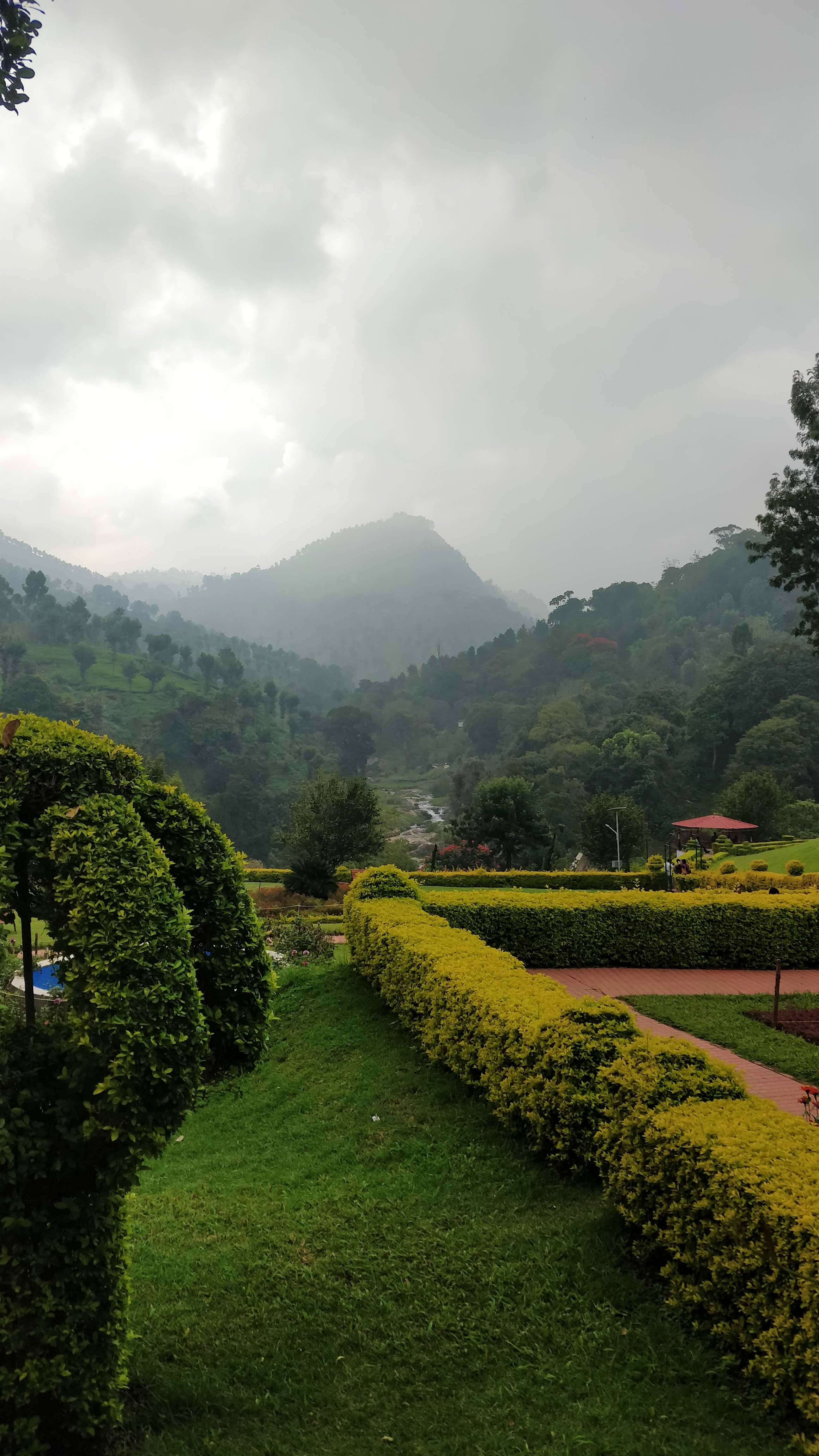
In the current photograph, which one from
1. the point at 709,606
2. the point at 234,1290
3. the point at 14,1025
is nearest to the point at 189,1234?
the point at 234,1290

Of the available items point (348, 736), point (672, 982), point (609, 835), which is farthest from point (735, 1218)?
point (348, 736)

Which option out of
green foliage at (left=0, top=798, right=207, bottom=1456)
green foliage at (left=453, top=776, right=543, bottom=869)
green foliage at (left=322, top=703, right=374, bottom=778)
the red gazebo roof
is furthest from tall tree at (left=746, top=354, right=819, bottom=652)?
green foliage at (left=322, top=703, right=374, bottom=778)

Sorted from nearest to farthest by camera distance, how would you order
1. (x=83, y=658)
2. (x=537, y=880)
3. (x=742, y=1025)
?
(x=742, y=1025) < (x=537, y=880) < (x=83, y=658)

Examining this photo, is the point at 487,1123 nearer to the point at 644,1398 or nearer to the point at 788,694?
the point at 644,1398

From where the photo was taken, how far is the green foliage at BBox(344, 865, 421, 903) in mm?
11508

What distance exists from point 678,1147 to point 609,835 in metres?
33.2

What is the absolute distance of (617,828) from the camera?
1334 inches

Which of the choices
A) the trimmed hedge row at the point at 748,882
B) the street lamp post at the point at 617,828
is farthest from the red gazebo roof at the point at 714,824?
the trimmed hedge row at the point at 748,882

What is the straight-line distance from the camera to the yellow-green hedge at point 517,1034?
5.12 m

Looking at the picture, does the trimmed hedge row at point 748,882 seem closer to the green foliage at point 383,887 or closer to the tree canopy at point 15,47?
the green foliage at point 383,887

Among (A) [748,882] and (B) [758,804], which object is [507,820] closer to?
(B) [758,804]

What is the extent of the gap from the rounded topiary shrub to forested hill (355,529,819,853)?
105 ft

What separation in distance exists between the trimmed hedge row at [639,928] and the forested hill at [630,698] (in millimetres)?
29050

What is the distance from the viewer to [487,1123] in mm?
6191
